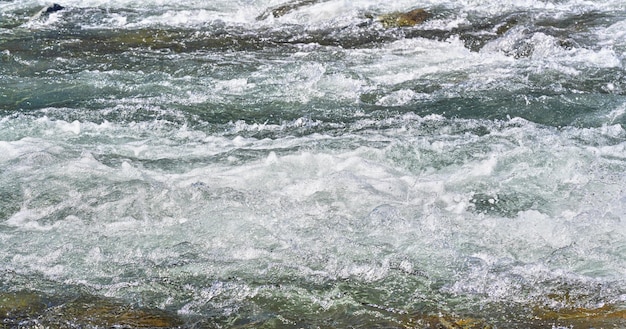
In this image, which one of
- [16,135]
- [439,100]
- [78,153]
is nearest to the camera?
[78,153]

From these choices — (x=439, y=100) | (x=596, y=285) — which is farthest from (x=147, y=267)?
(x=439, y=100)

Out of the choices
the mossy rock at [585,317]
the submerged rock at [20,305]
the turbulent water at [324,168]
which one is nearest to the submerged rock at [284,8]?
the turbulent water at [324,168]

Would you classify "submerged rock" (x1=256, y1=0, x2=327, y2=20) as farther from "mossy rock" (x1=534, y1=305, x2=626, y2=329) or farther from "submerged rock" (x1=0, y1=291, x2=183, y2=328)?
"mossy rock" (x1=534, y1=305, x2=626, y2=329)

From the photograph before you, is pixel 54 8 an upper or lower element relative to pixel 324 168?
upper

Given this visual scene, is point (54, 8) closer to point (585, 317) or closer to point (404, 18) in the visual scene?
point (404, 18)

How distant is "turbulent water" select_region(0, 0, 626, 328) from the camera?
4.39 metres

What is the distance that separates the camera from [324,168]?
616 cm

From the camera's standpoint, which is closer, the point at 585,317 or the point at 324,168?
the point at 585,317

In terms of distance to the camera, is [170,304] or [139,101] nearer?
[170,304]

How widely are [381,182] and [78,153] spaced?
2.96 m

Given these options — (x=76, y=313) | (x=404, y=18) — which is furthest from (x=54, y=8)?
(x=76, y=313)

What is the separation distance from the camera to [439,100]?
7672mm

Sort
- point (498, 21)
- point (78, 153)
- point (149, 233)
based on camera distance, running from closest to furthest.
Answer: point (149, 233), point (78, 153), point (498, 21)

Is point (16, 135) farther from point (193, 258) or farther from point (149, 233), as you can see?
point (193, 258)
